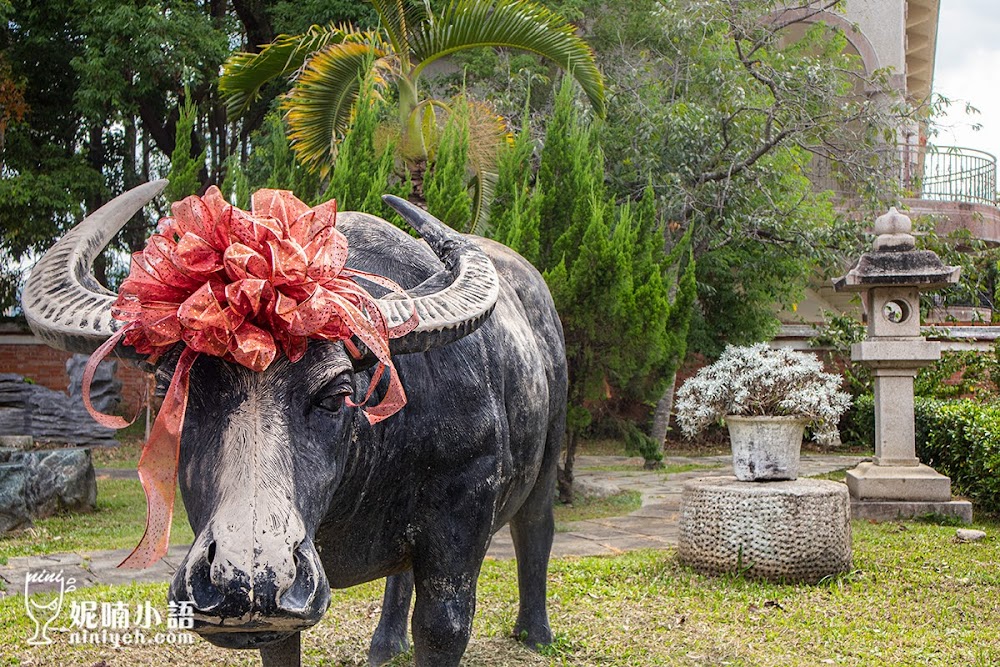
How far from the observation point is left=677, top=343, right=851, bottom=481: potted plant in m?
6.24

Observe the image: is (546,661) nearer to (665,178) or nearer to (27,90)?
(665,178)

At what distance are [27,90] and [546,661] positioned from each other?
14.5 meters

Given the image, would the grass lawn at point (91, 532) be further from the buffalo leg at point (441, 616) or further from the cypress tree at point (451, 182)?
the buffalo leg at point (441, 616)

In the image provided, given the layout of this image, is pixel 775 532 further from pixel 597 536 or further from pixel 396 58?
pixel 396 58

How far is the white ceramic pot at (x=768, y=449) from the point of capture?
6.21m

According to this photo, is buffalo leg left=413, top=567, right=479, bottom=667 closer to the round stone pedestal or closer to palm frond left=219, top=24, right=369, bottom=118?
the round stone pedestal

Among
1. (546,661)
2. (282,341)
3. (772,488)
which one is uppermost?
(282,341)

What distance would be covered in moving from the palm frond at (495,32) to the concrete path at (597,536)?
14.2ft

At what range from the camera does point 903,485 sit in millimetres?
8258

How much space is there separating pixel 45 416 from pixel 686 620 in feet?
35.2

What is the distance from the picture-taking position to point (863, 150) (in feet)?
40.3

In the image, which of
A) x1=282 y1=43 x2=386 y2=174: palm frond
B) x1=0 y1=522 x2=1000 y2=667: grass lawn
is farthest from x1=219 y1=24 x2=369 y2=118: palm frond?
x1=0 y1=522 x2=1000 y2=667: grass lawn

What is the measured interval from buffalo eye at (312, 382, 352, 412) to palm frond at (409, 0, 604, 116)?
280 inches

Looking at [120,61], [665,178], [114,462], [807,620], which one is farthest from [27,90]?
[807,620]
